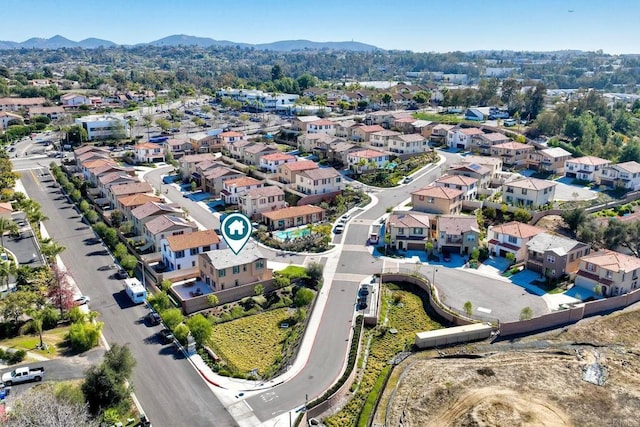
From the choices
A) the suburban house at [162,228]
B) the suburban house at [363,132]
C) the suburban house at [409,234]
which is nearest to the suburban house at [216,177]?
the suburban house at [162,228]

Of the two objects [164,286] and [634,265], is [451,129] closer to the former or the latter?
[634,265]

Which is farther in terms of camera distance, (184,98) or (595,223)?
(184,98)

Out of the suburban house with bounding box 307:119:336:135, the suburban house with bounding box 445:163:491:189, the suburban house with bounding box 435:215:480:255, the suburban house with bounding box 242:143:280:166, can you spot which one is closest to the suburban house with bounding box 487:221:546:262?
the suburban house with bounding box 435:215:480:255

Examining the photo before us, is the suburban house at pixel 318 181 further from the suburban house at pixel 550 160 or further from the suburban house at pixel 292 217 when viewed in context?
the suburban house at pixel 550 160

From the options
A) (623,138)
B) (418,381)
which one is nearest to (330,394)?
(418,381)

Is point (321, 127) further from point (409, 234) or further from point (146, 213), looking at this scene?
point (146, 213)
